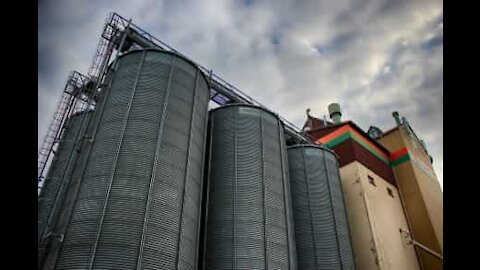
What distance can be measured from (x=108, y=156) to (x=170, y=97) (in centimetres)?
425

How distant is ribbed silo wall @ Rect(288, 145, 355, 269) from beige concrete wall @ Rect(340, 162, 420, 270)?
8.32 feet

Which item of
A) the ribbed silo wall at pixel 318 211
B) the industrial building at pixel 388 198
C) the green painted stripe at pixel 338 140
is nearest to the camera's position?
the ribbed silo wall at pixel 318 211

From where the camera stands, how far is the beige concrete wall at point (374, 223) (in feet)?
85.3

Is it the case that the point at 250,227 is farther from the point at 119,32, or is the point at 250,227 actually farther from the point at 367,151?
the point at 367,151

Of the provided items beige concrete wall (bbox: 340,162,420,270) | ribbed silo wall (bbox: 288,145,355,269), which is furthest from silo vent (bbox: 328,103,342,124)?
ribbed silo wall (bbox: 288,145,355,269)

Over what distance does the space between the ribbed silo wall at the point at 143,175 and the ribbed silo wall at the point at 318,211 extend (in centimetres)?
916

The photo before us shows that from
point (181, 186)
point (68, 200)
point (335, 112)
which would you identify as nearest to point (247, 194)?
point (181, 186)

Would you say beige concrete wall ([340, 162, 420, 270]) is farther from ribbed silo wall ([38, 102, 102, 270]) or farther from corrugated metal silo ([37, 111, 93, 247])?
corrugated metal silo ([37, 111, 93, 247])

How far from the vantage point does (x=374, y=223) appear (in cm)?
2720

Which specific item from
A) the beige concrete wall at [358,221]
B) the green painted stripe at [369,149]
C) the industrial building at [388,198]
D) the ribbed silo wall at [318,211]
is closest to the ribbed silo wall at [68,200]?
the ribbed silo wall at [318,211]

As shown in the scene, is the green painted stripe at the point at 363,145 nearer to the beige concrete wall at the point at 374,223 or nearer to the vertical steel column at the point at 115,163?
the beige concrete wall at the point at 374,223

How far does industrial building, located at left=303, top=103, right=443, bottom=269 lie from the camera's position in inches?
1060

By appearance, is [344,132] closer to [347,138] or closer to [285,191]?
[347,138]
